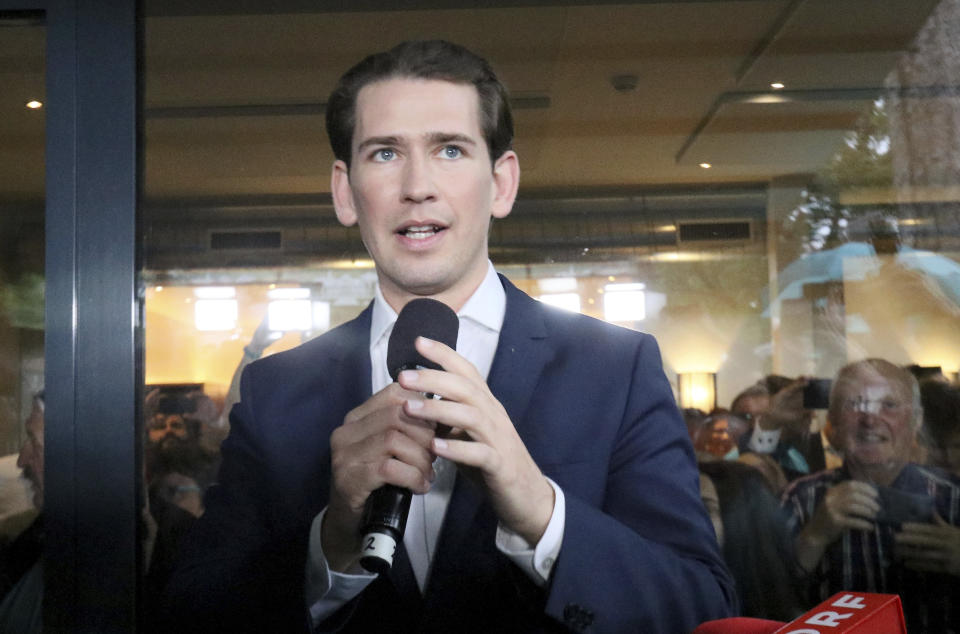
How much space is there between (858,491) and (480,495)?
982 millimetres

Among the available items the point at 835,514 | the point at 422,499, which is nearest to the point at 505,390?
the point at 422,499

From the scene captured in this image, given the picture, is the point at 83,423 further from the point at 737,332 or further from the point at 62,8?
the point at 737,332

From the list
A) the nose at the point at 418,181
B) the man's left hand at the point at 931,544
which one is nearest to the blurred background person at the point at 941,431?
the man's left hand at the point at 931,544

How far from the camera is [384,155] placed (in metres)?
1.89

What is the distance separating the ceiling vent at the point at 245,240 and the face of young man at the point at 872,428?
139cm

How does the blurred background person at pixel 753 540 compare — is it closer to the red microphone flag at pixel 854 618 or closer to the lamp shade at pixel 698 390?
the lamp shade at pixel 698 390

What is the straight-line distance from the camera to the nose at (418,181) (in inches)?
72.2

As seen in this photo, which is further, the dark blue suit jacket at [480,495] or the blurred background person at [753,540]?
the blurred background person at [753,540]

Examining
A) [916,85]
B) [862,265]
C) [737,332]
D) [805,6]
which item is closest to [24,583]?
[737,332]

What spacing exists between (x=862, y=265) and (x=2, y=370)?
2.10m

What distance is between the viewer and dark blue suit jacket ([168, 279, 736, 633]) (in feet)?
5.85

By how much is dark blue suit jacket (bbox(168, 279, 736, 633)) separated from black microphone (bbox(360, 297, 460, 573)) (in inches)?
20.0

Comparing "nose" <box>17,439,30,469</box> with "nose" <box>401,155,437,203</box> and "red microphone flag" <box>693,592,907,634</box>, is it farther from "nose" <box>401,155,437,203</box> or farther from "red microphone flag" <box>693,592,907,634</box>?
"red microphone flag" <box>693,592,907,634</box>

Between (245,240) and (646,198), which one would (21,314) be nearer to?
(245,240)
